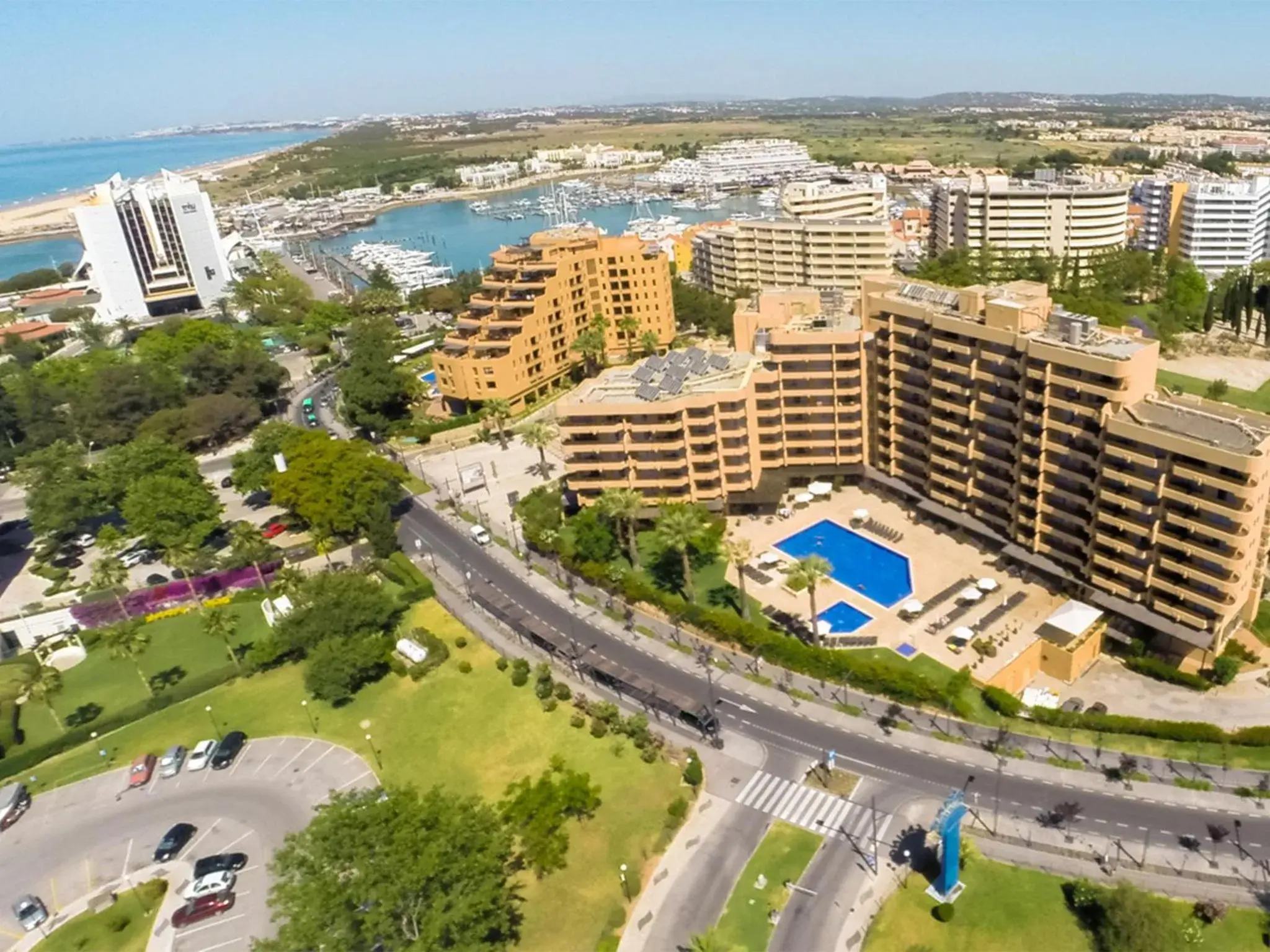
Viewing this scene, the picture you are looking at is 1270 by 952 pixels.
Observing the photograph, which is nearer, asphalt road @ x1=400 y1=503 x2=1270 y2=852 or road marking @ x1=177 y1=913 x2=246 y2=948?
road marking @ x1=177 y1=913 x2=246 y2=948

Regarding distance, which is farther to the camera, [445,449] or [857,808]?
[445,449]

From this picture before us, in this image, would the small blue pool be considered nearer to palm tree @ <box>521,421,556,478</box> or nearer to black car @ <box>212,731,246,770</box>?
palm tree @ <box>521,421,556,478</box>

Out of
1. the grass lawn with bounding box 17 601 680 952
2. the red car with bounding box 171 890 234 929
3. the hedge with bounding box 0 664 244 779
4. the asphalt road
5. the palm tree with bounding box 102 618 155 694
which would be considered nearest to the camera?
the red car with bounding box 171 890 234 929

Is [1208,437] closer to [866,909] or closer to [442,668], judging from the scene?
[866,909]

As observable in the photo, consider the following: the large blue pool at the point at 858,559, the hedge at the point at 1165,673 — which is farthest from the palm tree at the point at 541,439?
the hedge at the point at 1165,673

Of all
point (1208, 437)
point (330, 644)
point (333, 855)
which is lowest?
point (330, 644)

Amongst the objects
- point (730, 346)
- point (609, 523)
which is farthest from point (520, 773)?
point (730, 346)

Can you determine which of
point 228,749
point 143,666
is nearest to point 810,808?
point 228,749

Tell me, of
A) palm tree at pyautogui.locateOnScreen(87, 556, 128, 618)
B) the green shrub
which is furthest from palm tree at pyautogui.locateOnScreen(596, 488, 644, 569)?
palm tree at pyautogui.locateOnScreen(87, 556, 128, 618)
